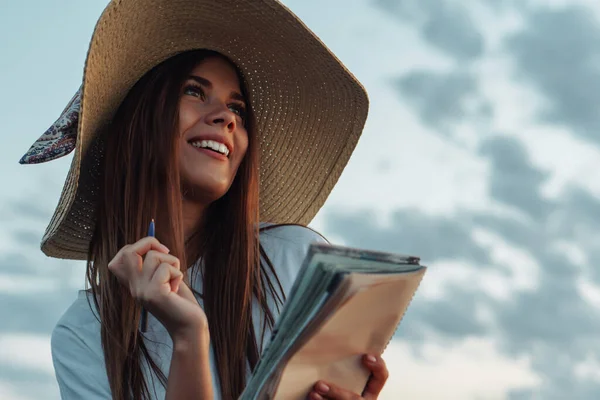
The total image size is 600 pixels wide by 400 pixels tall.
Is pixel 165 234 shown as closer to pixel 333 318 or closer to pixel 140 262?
pixel 140 262

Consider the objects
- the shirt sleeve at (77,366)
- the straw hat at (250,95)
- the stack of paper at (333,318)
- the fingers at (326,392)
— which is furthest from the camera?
the straw hat at (250,95)

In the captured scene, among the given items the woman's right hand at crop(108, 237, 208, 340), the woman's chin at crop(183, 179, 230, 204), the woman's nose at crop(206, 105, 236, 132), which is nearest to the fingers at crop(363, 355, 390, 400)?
the woman's right hand at crop(108, 237, 208, 340)

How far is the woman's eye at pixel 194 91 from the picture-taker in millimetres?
2691

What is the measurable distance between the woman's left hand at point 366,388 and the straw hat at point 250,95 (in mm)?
1223

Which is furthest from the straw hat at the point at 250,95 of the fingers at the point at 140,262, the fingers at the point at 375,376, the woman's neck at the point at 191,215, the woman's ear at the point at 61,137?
the fingers at the point at 375,376

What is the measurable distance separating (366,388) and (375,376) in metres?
0.04

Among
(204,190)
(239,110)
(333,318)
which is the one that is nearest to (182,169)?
(204,190)

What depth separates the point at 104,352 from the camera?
2.57 metres

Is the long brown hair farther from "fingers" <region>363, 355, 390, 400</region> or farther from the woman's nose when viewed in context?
"fingers" <region>363, 355, 390, 400</region>

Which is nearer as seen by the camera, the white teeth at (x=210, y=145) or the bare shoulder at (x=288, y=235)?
the white teeth at (x=210, y=145)

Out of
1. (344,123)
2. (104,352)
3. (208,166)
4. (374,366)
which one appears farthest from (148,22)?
(374,366)

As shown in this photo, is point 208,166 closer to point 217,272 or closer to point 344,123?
point 217,272

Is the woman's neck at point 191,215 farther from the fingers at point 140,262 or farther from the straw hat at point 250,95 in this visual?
the fingers at point 140,262

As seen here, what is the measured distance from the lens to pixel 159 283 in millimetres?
1894
